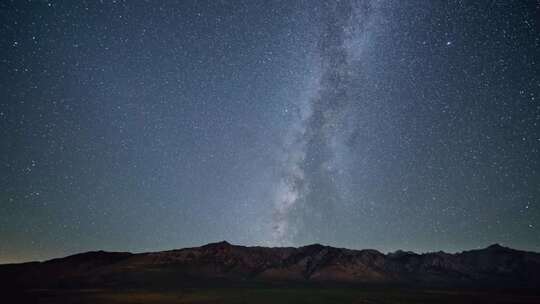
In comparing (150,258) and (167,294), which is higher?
(150,258)

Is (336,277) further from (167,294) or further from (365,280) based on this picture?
(167,294)

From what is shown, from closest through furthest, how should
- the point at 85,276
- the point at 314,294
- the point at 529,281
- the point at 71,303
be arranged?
the point at 71,303 < the point at 314,294 < the point at 85,276 < the point at 529,281

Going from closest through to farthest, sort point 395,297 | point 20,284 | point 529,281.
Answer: point 395,297
point 20,284
point 529,281

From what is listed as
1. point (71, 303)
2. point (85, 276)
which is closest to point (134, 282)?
point (85, 276)

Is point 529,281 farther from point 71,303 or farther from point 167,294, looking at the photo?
point 71,303

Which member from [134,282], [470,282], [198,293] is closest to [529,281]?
[470,282]

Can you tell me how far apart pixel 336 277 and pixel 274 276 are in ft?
101

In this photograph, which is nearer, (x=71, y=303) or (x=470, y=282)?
(x=71, y=303)

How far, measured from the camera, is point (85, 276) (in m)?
161

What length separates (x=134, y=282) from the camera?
14600cm

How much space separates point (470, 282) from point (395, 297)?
331ft

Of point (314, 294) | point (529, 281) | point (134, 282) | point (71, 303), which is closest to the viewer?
point (71, 303)

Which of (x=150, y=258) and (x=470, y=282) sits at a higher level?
(x=150, y=258)

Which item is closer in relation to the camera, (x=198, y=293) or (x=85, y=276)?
(x=198, y=293)
